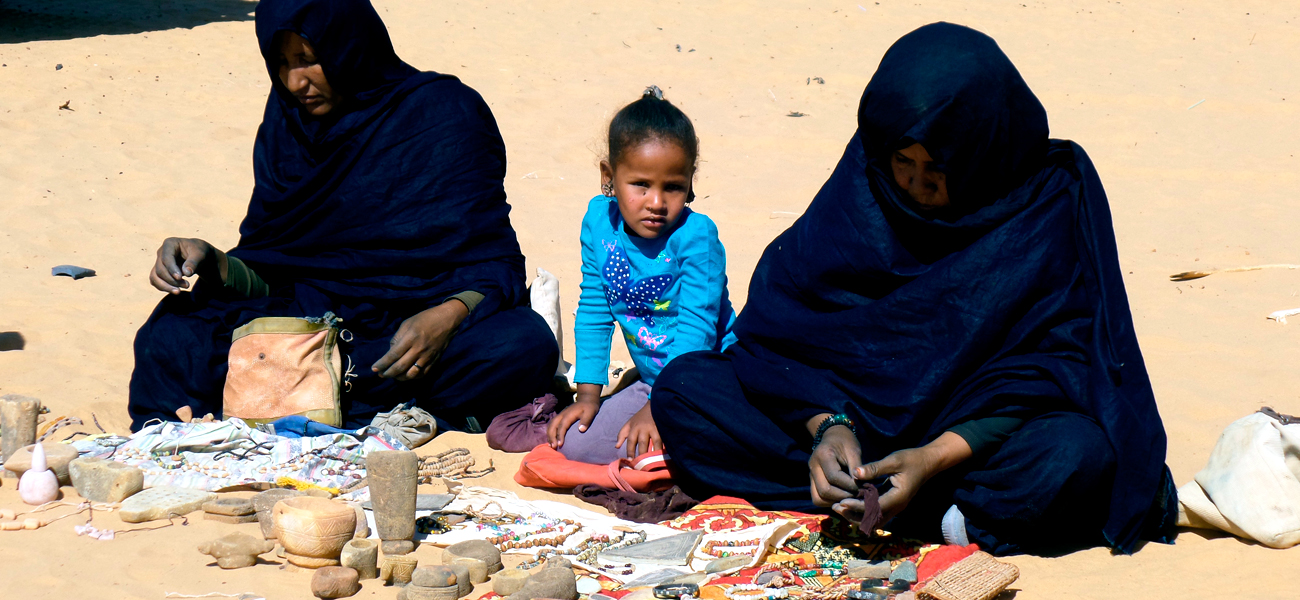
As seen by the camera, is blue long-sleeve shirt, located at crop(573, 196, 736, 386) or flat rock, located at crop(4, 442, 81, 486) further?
blue long-sleeve shirt, located at crop(573, 196, 736, 386)

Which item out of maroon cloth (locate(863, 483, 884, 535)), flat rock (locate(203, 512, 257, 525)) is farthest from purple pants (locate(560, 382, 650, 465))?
maroon cloth (locate(863, 483, 884, 535))

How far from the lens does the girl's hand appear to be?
151 inches

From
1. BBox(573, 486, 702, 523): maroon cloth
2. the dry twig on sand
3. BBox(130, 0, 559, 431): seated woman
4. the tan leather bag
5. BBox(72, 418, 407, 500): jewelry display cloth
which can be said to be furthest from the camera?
the dry twig on sand

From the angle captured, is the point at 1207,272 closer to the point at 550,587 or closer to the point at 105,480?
the point at 550,587

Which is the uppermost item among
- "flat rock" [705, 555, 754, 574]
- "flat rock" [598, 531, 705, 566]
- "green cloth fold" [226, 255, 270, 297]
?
"green cloth fold" [226, 255, 270, 297]

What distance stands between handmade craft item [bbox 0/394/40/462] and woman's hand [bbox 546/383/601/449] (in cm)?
176

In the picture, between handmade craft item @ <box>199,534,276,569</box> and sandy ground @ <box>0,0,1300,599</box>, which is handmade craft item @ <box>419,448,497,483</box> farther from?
handmade craft item @ <box>199,534,276,569</box>

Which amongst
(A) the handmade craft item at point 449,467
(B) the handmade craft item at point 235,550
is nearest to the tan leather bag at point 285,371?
(A) the handmade craft item at point 449,467

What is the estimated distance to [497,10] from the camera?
15.0m

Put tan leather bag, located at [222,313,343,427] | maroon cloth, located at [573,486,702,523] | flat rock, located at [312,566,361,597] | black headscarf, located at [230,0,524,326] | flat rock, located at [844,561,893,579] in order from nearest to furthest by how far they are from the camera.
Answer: flat rock, located at [312,566,361,597], flat rock, located at [844,561,893,579], maroon cloth, located at [573,486,702,523], tan leather bag, located at [222,313,343,427], black headscarf, located at [230,0,524,326]

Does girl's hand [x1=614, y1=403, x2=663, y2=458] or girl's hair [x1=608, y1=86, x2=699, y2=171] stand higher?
girl's hair [x1=608, y1=86, x2=699, y2=171]

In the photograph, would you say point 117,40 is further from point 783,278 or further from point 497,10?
point 783,278

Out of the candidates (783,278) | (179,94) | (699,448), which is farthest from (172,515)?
(179,94)

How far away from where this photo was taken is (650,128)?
3.88m
